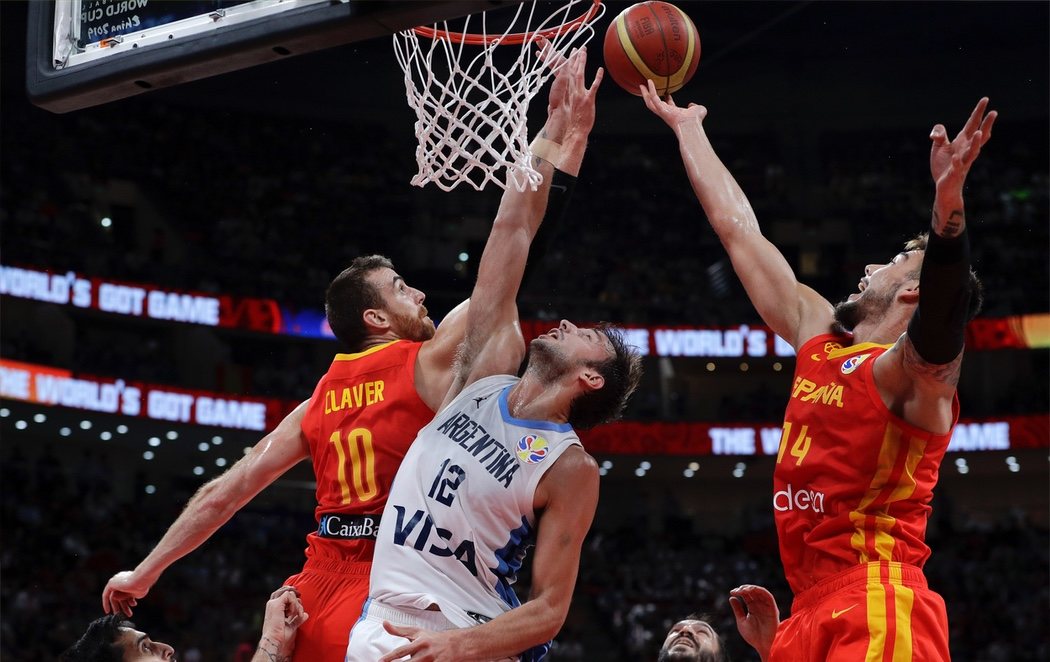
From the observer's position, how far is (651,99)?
4.59m

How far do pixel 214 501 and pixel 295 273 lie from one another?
18.8 meters

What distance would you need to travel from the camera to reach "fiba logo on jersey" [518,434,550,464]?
3.49 m

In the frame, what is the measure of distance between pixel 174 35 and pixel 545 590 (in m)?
2.08

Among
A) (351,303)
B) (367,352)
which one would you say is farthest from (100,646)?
(351,303)

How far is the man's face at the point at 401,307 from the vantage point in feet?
15.0

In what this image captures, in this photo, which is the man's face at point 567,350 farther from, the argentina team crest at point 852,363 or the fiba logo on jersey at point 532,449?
the argentina team crest at point 852,363

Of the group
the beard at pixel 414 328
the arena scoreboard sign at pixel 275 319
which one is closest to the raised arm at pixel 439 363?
the beard at pixel 414 328

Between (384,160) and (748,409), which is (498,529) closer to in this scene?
(748,409)

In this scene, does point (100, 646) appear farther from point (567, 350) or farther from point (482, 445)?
point (567, 350)

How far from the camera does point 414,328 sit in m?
4.60

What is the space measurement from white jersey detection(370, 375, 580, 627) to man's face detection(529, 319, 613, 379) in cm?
22

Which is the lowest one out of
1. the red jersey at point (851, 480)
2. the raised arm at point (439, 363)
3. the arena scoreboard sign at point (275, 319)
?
the red jersey at point (851, 480)

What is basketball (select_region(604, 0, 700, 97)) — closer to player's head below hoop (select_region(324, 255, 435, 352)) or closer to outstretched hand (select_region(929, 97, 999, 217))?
player's head below hoop (select_region(324, 255, 435, 352))

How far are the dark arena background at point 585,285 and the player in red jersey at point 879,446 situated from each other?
1379cm
